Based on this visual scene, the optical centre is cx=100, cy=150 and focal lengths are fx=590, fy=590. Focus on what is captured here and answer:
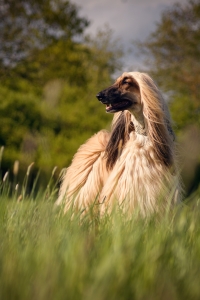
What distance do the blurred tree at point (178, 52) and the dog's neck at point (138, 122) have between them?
11.4 meters

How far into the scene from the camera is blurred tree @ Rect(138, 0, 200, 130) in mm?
16250

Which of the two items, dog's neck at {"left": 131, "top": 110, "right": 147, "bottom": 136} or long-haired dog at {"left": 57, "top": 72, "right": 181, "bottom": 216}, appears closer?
long-haired dog at {"left": 57, "top": 72, "right": 181, "bottom": 216}

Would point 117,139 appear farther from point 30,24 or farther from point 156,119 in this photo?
point 30,24

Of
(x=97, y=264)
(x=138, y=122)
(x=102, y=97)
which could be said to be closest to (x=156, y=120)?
(x=138, y=122)

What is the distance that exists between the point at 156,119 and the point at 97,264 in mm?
2227

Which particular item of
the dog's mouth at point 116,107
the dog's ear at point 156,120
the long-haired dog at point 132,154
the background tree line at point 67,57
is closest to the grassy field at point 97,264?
the long-haired dog at point 132,154

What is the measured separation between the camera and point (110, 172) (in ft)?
14.7

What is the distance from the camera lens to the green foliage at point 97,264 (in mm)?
2051

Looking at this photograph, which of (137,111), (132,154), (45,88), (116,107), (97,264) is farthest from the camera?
(45,88)

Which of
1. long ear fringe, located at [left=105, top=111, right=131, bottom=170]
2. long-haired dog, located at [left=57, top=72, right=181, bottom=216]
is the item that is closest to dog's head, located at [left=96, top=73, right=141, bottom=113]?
long-haired dog, located at [left=57, top=72, right=181, bottom=216]

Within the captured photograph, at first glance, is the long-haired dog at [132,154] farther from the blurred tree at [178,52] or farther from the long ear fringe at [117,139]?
the blurred tree at [178,52]

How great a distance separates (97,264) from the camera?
2.37 m

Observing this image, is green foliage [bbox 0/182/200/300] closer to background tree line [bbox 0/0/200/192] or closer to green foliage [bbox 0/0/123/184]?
green foliage [bbox 0/0/123/184]

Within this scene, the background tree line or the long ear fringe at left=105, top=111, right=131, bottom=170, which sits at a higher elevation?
the background tree line
